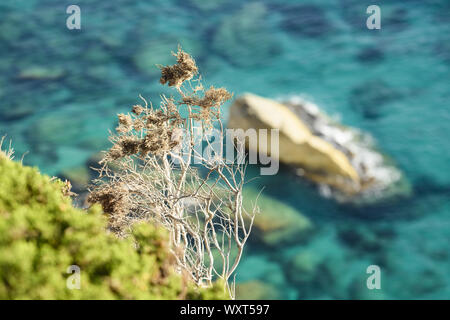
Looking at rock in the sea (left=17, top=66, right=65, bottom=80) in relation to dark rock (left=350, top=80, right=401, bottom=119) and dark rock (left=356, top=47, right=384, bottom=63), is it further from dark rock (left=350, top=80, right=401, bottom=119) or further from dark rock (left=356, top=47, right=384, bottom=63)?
dark rock (left=356, top=47, right=384, bottom=63)

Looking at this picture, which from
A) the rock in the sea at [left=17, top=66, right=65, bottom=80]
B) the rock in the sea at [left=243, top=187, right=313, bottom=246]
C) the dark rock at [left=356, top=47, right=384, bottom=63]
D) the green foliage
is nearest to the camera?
the green foliage

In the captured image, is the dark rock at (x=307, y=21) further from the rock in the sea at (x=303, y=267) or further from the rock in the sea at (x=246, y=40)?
the rock in the sea at (x=303, y=267)

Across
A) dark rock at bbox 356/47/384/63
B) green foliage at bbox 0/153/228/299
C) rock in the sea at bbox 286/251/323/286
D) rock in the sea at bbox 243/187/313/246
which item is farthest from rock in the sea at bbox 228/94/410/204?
green foliage at bbox 0/153/228/299

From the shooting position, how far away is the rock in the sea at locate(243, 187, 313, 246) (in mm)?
13445

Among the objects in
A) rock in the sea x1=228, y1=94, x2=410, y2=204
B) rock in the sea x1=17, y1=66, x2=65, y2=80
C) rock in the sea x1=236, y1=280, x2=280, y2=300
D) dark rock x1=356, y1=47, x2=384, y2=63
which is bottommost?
rock in the sea x1=236, y1=280, x2=280, y2=300

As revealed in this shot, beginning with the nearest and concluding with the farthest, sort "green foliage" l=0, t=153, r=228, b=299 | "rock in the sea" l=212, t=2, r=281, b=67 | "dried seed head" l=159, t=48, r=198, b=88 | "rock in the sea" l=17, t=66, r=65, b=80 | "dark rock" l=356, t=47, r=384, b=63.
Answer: "green foliage" l=0, t=153, r=228, b=299, "dried seed head" l=159, t=48, r=198, b=88, "dark rock" l=356, t=47, r=384, b=63, "rock in the sea" l=17, t=66, r=65, b=80, "rock in the sea" l=212, t=2, r=281, b=67

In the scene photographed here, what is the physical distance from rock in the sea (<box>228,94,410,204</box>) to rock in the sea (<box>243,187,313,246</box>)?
137cm

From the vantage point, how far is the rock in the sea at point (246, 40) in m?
20.9

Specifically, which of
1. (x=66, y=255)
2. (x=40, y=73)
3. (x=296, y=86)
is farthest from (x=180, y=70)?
(x=40, y=73)

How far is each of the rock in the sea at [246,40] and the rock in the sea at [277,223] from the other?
8.50m

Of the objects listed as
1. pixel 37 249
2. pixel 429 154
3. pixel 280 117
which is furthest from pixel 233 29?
pixel 37 249

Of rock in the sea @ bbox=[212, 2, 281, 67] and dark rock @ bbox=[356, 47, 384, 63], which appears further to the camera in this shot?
rock in the sea @ bbox=[212, 2, 281, 67]

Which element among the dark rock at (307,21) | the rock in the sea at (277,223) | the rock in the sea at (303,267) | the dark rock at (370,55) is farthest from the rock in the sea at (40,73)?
the rock in the sea at (303,267)
